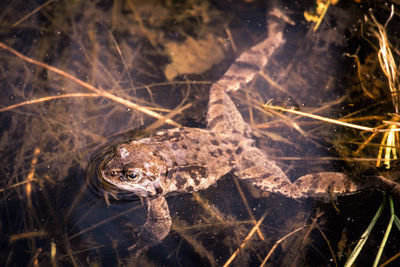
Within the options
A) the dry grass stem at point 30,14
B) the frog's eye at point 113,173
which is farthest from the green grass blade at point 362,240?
the dry grass stem at point 30,14

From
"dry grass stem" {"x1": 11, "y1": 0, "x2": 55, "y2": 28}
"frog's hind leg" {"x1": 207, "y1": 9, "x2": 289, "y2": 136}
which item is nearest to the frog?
"frog's hind leg" {"x1": 207, "y1": 9, "x2": 289, "y2": 136}

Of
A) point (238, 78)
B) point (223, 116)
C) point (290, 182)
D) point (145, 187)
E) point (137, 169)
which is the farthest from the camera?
point (238, 78)

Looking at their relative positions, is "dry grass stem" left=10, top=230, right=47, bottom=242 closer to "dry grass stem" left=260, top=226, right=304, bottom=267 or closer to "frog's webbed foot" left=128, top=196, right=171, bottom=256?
"frog's webbed foot" left=128, top=196, right=171, bottom=256

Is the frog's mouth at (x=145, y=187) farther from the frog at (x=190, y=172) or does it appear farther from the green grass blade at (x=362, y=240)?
the green grass blade at (x=362, y=240)

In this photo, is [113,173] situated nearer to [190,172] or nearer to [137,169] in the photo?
[137,169]

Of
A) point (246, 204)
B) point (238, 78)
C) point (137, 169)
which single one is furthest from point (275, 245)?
point (238, 78)

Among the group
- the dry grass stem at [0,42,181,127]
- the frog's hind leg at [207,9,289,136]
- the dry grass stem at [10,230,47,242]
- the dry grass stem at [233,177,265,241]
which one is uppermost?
the frog's hind leg at [207,9,289,136]
